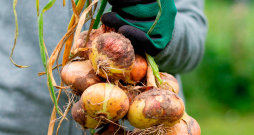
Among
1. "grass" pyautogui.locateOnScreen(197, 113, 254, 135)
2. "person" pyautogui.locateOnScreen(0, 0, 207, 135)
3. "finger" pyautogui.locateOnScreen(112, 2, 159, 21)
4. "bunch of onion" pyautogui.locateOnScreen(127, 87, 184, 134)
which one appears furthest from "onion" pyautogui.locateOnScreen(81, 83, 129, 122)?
"grass" pyautogui.locateOnScreen(197, 113, 254, 135)

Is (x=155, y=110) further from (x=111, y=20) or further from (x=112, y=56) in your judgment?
(x=111, y=20)

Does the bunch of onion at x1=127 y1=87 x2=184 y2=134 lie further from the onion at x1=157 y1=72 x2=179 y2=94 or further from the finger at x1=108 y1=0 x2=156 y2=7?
the finger at x1=108 y1=0 x2=156 y2=7

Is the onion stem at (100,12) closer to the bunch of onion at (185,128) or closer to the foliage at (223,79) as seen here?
the bunch of onion at (185,128)

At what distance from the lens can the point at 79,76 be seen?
679mm

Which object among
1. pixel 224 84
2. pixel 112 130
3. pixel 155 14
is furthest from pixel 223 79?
pixel 112 130

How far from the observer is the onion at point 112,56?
2.09ft

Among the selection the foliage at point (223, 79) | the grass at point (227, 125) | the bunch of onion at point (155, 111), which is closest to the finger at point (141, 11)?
the bunch of onion at point (155, 111)

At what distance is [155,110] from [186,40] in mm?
726

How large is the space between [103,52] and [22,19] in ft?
2.20

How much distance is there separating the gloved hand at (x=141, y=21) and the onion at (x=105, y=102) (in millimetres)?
179

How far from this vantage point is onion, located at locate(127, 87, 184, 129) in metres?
0.62

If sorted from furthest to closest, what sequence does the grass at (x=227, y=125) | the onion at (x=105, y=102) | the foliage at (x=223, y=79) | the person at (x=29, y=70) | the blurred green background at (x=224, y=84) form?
the foliage at (x=223, y=79) < the blurred green background at (x=224, y=84) < the grass at (x=227, y=125) < the person at (x=29, y=70) < the onion at (x=105, y=102)

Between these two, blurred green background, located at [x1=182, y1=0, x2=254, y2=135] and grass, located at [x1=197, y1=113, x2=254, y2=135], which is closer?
grass, located at [x1=197, y1=113, x2=254, y2=135]

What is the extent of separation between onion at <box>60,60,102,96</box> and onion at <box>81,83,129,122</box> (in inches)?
2.0
